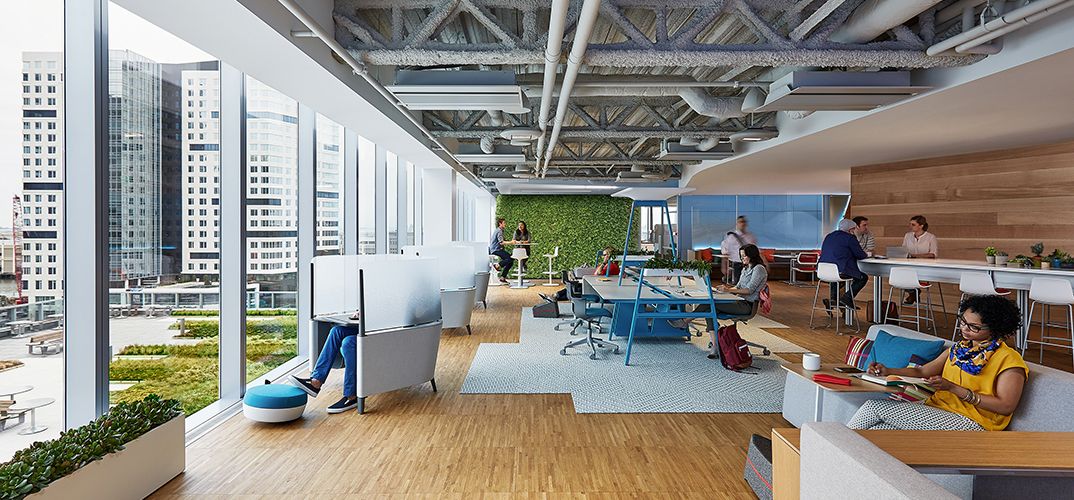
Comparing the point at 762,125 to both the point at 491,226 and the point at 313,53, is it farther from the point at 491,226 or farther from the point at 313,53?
the point at 491,226

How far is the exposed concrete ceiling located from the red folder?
9.21 ft

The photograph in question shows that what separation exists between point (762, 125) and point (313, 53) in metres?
6.16

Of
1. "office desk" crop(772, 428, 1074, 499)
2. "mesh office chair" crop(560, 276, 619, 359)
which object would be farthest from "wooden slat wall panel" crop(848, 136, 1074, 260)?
"office desk" crop(772, 428, 1074, 499)

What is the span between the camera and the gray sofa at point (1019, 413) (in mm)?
1855

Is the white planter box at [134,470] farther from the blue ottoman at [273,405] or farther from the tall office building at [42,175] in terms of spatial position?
the tall office building at [42,175]

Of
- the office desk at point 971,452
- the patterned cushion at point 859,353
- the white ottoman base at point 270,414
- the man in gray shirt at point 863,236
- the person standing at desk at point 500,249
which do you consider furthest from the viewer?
the person standing at desk at point 500,249

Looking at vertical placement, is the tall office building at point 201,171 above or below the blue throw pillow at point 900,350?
above

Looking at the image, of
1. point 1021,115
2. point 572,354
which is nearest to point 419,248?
point 572,354

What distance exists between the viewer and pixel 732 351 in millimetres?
5762

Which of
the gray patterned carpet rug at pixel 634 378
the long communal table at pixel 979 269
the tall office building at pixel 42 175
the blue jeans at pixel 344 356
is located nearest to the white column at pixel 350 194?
the gray patterned carpet rug at pixel 634 378

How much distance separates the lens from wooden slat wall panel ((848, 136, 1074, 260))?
737 centimetres

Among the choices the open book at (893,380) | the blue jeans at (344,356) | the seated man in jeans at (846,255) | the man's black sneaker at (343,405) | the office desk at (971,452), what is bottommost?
the man's black sneaker at (343,405)

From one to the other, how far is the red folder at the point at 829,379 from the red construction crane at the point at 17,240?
3.52 meters

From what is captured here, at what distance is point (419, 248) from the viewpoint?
8.02 m
